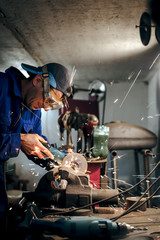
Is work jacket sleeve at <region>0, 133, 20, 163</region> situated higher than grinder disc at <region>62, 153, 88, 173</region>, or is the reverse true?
work jacket sleeve at <region>0, 133, 20, 163</region>

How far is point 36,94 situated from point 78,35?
1818 mm

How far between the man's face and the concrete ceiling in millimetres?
1242

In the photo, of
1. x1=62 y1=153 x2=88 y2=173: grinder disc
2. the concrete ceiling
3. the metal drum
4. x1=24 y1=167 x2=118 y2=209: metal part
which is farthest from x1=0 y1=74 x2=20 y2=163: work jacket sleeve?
the metal drum

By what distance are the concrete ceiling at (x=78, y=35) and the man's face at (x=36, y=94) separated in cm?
124

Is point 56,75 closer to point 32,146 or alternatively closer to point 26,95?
point 26,95

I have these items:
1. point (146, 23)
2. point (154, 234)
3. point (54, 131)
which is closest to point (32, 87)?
point (154, 234)

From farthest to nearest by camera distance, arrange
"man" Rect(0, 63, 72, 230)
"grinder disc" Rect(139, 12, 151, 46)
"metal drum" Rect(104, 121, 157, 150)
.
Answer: "metal drum" Rect(104, 121, 157, 150), "grinder disc" Rect(139, 12, 151, 46), "man" Rect(0, 63, 72, 230)

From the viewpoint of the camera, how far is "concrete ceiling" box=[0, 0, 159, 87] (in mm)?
2611

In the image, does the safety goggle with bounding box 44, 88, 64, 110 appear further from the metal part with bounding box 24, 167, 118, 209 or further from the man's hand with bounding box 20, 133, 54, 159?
the metal part with bounding box 24, 167, 118, 209

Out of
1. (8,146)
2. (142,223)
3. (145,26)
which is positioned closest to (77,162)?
(8,146)

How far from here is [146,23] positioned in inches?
101

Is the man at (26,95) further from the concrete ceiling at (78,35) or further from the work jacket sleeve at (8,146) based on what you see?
the concrete ceiling at (78,35)

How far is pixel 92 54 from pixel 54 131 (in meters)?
2.40

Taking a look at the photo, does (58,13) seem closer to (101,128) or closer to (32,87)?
(32,87)
